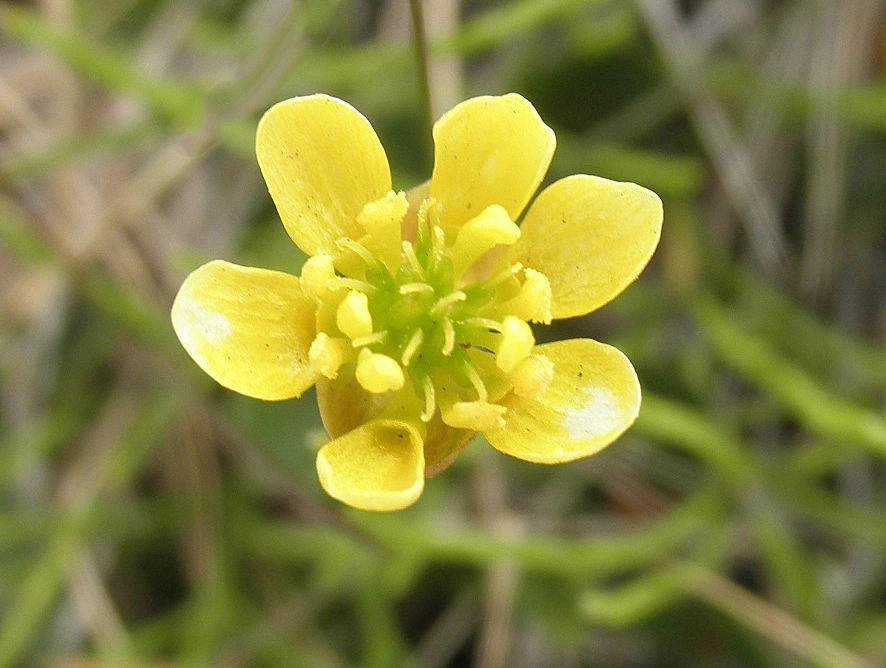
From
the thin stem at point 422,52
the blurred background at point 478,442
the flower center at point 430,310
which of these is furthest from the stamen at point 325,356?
the blurred background at point 478,442

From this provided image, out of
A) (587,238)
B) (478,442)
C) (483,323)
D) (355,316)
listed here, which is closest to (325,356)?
(355,316)

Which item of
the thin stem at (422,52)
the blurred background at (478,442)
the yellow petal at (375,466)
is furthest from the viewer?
the blurred background at (478,442)

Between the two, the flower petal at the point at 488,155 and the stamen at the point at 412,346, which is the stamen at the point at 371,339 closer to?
the stamen at the point at 412,346

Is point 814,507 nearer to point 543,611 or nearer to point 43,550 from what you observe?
point 543,611

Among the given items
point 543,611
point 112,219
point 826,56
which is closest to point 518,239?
point 543,611

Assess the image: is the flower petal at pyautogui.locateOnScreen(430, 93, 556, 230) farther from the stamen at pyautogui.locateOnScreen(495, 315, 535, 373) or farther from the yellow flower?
the stamen at pyautogui.locateOnScreen(495, 315, 535, 373)

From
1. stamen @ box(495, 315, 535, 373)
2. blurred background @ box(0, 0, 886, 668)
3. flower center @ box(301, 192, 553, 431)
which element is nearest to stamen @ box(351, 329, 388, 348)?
flower center @ box(301, 192, 553, 431)

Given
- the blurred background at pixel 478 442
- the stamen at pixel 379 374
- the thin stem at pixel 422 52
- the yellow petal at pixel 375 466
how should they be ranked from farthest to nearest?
1. the blurred background at pixel 478 442
2. the thin stem at pixel 422 52
3. the stamen at pixel 379 374
4. the yellow petal at pixel 375 466
